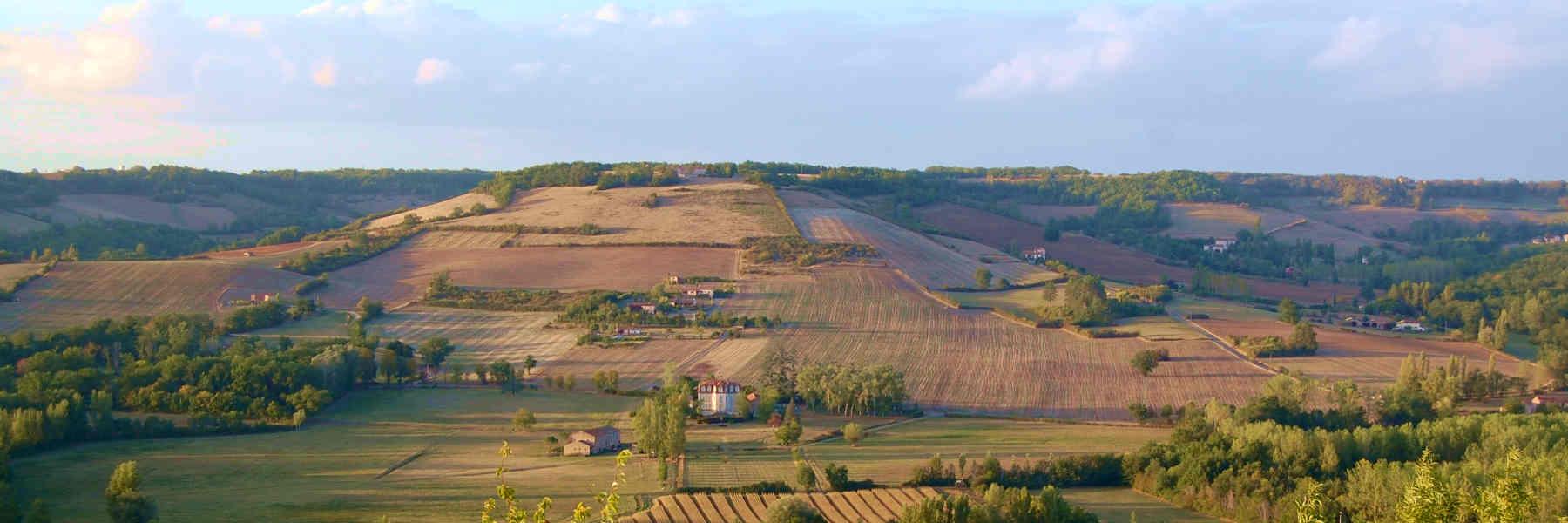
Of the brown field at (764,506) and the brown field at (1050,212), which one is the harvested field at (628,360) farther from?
the brown field at (1050,212)

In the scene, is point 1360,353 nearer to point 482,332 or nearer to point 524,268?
point 482,332

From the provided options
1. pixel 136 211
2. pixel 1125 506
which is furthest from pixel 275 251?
pixel 1125 506

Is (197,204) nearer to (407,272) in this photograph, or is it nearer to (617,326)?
(407,272)

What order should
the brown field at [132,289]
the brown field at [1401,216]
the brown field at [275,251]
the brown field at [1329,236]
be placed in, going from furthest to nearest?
the brown field at [1401,216] < the brown field at [1329,236] < the brown field at [275,251] < the brown field at [132,289]

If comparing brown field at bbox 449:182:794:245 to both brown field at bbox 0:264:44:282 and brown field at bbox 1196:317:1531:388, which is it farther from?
brown field at bbox 1196:317:1531:388

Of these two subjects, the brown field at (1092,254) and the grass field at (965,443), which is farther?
the brown field at (1092,254)

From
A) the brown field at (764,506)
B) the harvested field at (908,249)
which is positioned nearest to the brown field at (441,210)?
the harvested field at (908,249)
